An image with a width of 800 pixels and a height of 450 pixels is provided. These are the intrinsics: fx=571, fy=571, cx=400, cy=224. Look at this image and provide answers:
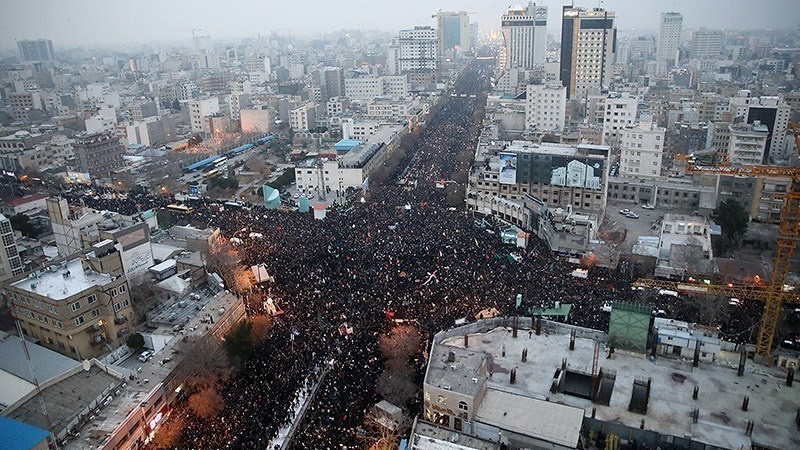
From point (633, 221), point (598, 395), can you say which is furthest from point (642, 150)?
point (598, 395)

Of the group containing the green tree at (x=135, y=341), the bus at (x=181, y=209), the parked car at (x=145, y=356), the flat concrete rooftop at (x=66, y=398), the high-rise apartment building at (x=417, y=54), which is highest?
the high-rise apartment building at (x=417, y=54)

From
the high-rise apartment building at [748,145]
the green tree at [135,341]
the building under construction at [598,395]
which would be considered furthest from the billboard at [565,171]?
the green tree at [135,341]

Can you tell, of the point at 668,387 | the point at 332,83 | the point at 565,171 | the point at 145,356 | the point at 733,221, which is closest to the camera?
the point at 668,387

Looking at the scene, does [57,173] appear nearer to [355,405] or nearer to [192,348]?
[192,348]

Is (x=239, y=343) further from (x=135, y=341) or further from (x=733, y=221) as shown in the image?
(x=733, y=221)

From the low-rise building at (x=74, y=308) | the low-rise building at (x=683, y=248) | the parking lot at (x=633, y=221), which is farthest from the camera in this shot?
the parking lot at (x=633, y=221)

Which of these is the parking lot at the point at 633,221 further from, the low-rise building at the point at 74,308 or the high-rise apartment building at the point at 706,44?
the high-rise apartment building at the point at 706,44
